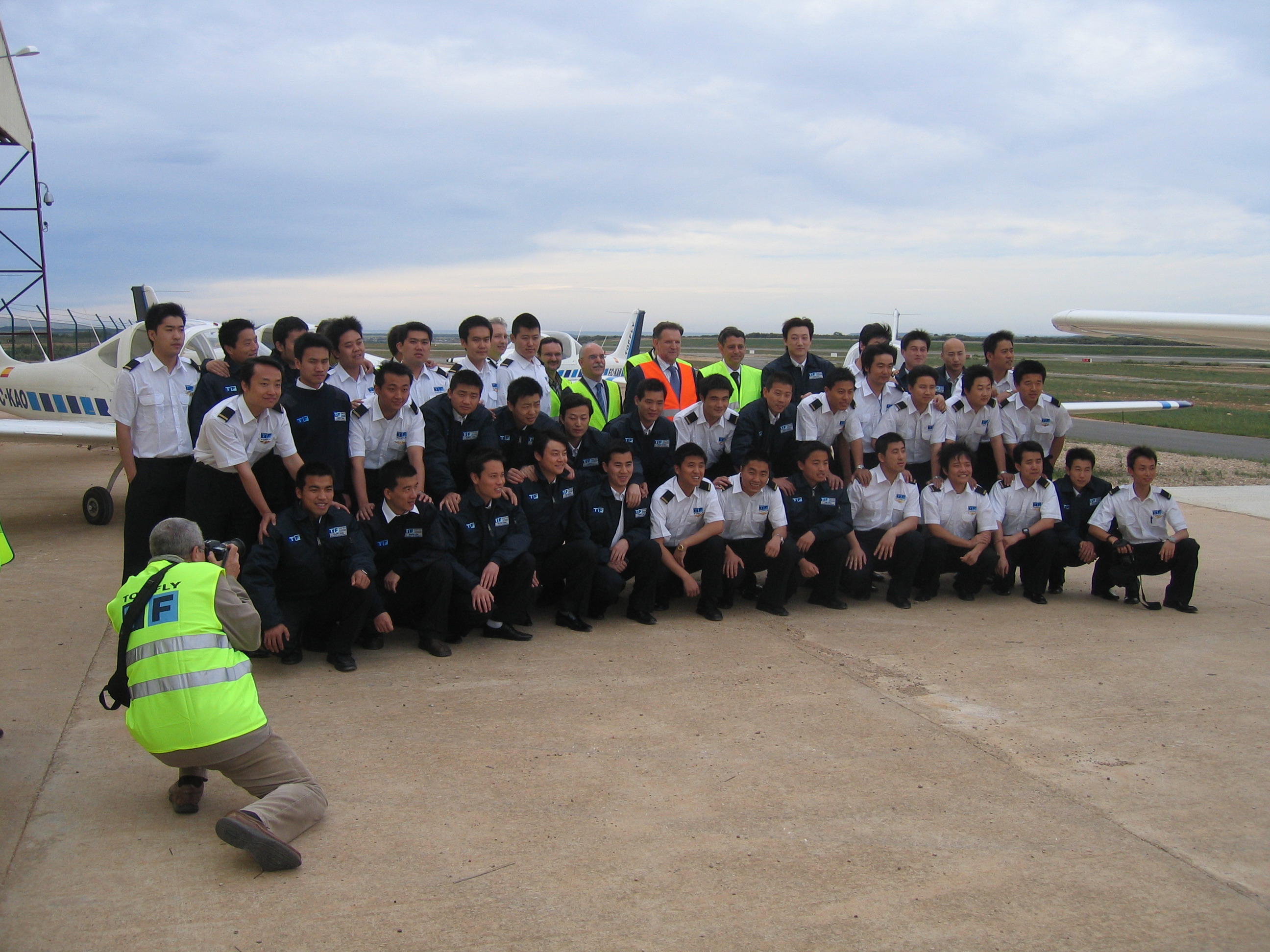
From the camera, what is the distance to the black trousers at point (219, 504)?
4.90 m

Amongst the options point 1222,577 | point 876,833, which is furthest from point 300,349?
point 1222,577

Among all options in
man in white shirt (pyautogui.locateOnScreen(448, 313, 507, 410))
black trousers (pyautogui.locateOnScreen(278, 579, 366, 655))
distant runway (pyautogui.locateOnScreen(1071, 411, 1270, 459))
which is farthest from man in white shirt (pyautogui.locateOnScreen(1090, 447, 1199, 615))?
distant runway (pyautogui.locateOnScreen(1071, 411, 1270, 459))

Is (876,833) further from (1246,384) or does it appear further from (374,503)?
(1246,384)

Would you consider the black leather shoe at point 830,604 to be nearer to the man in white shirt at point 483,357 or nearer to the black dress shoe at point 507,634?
the black dress shoe at point 507,634

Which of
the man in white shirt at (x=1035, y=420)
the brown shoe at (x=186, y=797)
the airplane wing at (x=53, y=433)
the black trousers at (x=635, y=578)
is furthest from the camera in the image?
the airplane wing at (x=53, y=433)

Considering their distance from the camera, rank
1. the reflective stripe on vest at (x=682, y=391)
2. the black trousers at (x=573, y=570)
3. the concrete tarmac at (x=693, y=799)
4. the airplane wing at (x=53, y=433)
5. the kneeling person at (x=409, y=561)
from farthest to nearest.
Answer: the airplane wing at (x=53, y=433) < the reflective stripe on vest at (x=682, y=391) < the black trousers at (x=573, y=570) < the kneeling person at (x=409, y=561) < the concrete tarmac at (x=693, y=799)

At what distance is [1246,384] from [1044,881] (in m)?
46.3

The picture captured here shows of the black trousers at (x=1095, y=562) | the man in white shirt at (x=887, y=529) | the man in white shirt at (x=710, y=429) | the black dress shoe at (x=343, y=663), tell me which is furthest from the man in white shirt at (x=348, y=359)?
the black trousers at (x=1095, y=562)

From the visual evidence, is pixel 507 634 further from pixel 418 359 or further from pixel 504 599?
pixel 418 359

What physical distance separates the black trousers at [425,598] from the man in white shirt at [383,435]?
18.2 inches

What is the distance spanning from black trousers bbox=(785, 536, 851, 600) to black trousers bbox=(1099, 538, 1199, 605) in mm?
1908

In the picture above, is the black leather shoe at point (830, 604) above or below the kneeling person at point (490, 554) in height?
below

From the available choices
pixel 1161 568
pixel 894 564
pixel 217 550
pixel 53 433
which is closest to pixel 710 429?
pixel 894 564

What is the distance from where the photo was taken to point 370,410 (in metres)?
5.38
